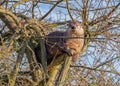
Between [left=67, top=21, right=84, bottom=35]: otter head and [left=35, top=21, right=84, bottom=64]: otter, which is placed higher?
[left=67, top=21, right=84, bottom=35]: otter head

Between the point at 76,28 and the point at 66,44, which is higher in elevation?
the point at 76,28

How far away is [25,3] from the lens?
5.55 meters

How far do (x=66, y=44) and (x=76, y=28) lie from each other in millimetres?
295

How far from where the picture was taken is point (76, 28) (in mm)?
4883

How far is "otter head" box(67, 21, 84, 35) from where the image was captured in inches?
192

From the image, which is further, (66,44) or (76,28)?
(66,44)

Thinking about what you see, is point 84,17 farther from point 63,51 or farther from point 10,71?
point 10,71

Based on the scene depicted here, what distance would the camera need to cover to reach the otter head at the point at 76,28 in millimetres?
4887

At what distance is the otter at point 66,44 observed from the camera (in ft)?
16.1

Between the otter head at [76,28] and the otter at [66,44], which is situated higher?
the otter head at [76,28]

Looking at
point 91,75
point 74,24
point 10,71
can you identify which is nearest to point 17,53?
point 10,71

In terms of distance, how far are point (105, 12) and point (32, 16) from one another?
3.44ft

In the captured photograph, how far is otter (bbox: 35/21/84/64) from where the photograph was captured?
4.91 metres

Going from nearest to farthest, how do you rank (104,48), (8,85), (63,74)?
1. (8,85)
2. (63,74)
3. (104,48)
